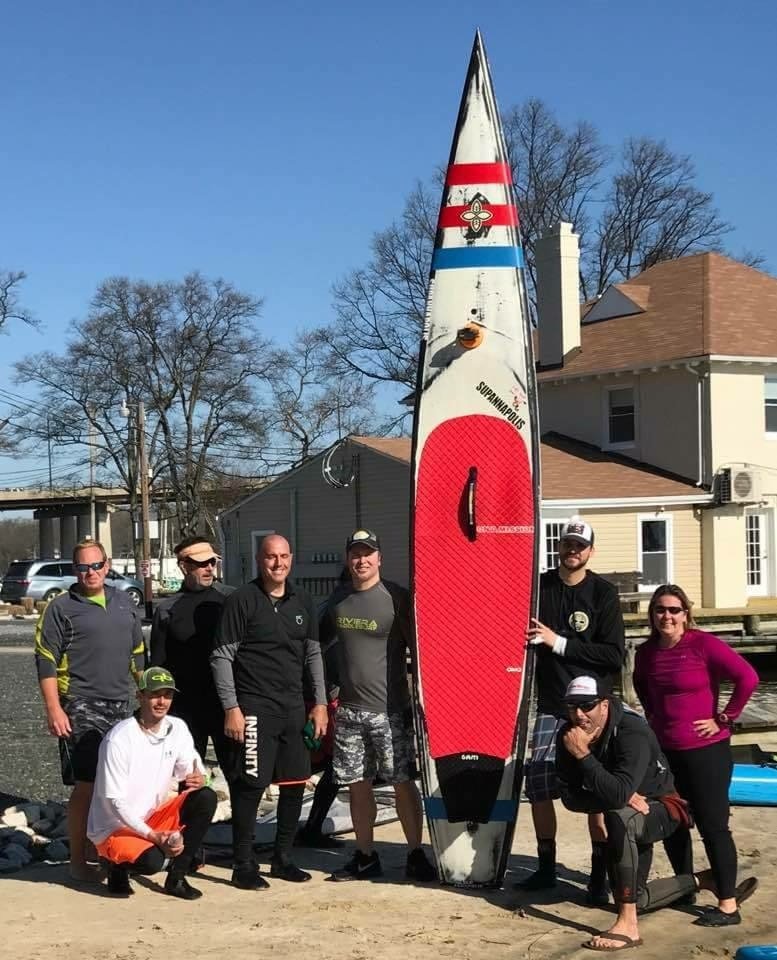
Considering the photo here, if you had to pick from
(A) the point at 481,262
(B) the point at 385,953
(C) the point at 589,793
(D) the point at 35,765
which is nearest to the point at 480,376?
(A) the point at 481,262

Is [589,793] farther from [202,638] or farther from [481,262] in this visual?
[481,262]

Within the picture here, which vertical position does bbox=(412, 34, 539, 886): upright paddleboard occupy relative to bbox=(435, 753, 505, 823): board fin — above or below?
above

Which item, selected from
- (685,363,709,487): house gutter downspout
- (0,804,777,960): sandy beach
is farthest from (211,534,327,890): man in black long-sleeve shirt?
(685,363,709,487): house gutter downspout

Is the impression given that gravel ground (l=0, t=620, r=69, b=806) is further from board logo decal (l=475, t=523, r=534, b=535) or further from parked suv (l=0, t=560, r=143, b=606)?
parked suv (l=0, t=560, r=143, b=606)

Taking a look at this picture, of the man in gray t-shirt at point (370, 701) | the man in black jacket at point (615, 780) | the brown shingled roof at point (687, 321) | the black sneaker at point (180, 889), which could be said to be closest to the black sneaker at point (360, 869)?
the man in gray t-shirt at point (370, 701)

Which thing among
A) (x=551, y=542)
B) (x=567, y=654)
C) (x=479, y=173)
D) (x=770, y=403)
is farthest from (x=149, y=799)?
(x=770, y=403)

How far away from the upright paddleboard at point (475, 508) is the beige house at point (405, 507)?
557 inches

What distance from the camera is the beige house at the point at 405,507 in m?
22.3

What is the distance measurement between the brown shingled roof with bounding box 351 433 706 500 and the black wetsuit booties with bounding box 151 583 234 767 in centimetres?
1555

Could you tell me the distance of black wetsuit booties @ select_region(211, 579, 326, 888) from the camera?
19.0ft

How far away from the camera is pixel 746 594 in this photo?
23359 millimetres

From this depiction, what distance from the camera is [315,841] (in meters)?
6.90

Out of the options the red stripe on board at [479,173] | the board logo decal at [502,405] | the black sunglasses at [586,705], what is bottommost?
the black sunglasses at [586,705]

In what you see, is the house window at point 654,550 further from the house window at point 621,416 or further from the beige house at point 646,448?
the house window at point 621,416
